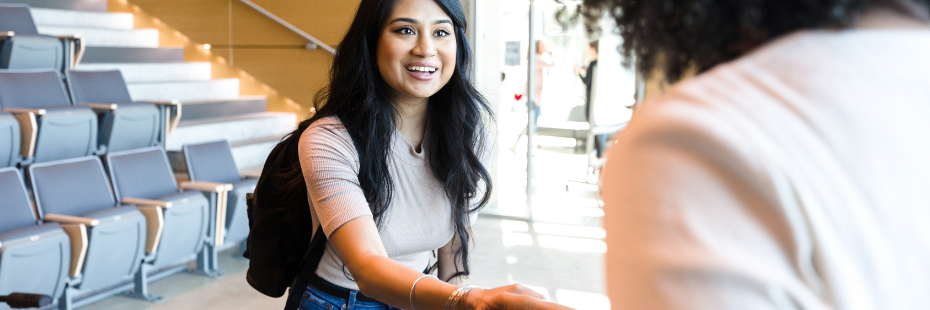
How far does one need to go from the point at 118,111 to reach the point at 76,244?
4.21 feet

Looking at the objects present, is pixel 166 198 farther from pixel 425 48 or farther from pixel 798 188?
pixel 798 188

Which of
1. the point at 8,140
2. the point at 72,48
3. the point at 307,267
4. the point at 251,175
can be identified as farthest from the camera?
the point at 72,48

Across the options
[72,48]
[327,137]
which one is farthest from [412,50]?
[72,48]

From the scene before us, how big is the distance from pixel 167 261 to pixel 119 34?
11.9 feet

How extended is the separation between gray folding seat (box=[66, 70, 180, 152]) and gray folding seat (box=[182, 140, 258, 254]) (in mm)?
308

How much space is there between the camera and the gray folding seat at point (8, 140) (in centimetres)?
374

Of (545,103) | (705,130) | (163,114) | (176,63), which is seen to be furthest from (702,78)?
(176,63)

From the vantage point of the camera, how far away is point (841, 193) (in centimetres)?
37

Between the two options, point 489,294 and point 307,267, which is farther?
point 307,267

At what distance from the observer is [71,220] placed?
3.46 metres

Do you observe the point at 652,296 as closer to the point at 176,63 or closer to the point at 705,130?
the point at 705,130

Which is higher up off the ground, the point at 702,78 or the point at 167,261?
the point at 702,78

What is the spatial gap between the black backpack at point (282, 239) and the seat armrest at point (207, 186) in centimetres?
310

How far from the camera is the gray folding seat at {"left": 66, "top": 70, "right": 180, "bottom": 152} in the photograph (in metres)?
4.46
